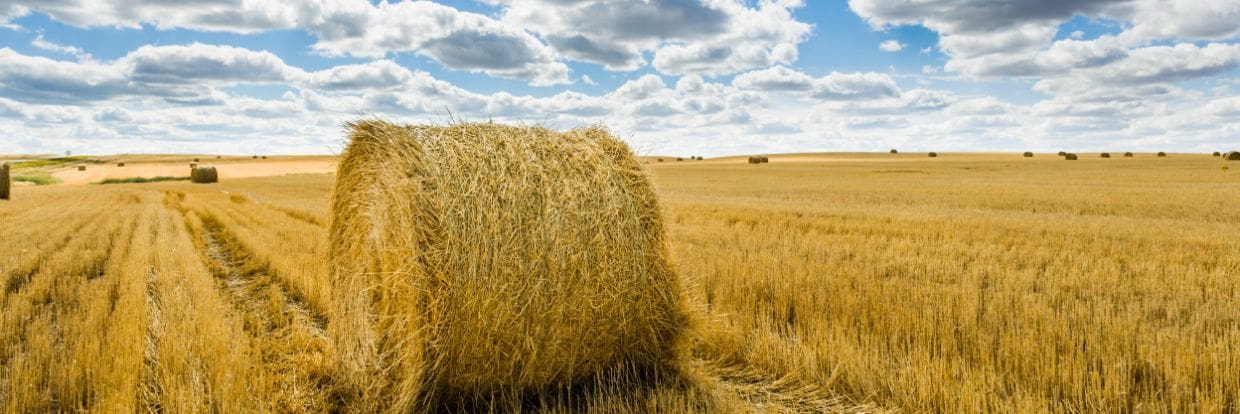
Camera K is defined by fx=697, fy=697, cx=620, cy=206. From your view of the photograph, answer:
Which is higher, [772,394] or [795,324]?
[795,324]

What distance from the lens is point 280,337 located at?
5801 millimetres

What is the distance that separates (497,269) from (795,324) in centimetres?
290

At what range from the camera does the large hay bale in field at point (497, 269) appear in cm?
413

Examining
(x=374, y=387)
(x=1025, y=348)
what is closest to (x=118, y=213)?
(x=374, y=387)

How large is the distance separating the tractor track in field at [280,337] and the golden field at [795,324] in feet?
0.08

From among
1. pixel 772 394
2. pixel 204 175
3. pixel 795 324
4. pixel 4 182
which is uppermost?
pixel 4 182

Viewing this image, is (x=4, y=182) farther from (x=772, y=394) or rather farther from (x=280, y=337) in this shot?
(x=772, y=394)

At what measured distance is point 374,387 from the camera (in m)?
4.44

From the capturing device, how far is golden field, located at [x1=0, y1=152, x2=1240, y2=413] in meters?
4.24

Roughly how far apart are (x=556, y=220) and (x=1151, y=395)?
366 centimetres

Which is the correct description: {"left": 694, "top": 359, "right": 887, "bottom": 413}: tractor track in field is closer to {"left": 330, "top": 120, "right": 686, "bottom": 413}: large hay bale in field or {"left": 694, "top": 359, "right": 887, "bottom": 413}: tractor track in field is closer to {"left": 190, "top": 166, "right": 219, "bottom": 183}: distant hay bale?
{"left": 330, "top": 120, "right": 686, "bottom": 413}: large hay bale in field

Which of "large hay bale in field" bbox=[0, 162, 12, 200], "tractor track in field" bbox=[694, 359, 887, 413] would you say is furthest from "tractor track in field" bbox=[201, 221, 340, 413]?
"large hay bale in field" bbox=[0, 162, 12, 200]

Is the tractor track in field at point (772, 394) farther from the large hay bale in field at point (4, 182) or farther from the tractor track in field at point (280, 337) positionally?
the large hay bale in field at point (4, 182)

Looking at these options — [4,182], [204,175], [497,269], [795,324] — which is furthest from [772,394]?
[204,175]
